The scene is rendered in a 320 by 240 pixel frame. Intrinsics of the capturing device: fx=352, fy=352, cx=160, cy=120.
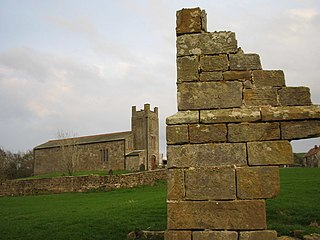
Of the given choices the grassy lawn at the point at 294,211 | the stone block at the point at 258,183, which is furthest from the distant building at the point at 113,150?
the stone block at the point at 258,183

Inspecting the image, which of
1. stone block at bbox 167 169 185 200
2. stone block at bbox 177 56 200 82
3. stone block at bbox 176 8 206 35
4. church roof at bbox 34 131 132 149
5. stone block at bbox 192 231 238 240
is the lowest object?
stone block at bbox 192 231 238 240

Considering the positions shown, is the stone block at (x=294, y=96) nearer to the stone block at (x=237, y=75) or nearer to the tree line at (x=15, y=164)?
the stone block at (x=237, y=75)

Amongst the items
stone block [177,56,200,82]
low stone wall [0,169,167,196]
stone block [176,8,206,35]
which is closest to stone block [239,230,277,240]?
stone block [177,56,200,82]

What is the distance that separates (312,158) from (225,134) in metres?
60.1

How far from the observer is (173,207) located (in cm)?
476

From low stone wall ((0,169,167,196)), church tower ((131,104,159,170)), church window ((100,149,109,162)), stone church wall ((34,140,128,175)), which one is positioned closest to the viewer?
low stone wall ((0,169,167,196))

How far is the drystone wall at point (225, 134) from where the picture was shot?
4676 mm

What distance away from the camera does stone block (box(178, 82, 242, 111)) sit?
16.4ft

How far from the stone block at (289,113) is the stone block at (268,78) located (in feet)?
1.27

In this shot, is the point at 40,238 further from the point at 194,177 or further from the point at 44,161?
the point at 44,161

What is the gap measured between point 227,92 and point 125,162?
141ft

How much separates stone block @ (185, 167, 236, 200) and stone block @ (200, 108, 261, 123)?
2.19 ft

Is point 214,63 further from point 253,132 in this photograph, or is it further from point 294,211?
point 294,211

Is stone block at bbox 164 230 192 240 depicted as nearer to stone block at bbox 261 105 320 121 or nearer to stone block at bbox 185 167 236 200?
stone block at bbox 185 167 236 200
